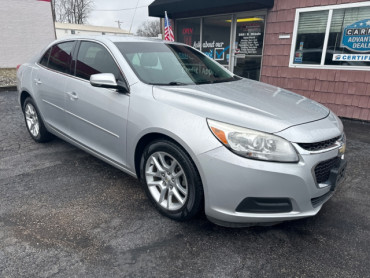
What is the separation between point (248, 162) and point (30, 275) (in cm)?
167

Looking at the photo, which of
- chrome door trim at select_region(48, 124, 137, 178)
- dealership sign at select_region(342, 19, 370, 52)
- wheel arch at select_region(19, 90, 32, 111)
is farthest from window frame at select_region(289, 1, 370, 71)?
wheel arch at select_region(19, 90, 32, 111)

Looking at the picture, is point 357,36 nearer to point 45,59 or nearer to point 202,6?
point 202,6

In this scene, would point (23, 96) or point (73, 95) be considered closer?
point (73, 95)

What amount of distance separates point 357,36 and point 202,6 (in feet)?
12.2

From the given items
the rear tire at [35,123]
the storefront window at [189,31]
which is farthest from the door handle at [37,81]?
the storefront window at [189,31]

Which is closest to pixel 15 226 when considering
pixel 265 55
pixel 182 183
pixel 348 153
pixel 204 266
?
pixel 182 183

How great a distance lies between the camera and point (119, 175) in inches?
133

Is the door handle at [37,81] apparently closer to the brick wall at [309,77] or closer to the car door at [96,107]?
the car door at [96,107]

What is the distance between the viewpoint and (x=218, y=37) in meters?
8.34

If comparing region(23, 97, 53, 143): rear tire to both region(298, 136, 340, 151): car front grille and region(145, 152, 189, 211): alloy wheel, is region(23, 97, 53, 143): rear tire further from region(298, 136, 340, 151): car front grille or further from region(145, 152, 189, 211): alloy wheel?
region(298, 136, 340, 151): car front grille

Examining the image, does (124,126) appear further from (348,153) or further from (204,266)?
(348,153)

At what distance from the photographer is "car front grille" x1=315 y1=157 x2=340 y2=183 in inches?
82.5

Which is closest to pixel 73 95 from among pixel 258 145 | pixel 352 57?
pixel 258 145

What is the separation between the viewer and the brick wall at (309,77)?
5.99 metres
